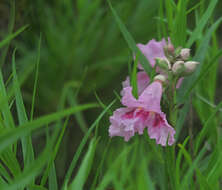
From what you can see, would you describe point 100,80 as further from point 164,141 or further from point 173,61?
point 164,141

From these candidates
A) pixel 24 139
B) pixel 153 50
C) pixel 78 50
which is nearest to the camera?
pixel 24 139

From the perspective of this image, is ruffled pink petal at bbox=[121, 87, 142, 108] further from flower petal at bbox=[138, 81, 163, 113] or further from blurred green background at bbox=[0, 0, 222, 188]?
blurred green background at bbox=[0, 0, 222, 188]

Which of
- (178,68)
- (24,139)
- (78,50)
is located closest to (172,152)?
(178,68)

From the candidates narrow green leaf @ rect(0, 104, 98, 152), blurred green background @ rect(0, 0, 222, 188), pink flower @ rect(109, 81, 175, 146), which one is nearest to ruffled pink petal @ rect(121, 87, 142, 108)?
pink flower @ rect(109, 81, 175, 146)

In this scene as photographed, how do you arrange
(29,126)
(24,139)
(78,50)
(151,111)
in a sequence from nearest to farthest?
(29,126)
(24,139)
(151,111)
(78,50)

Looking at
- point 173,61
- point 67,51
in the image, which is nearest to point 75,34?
point 67,51

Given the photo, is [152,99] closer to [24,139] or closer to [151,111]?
[151,111]

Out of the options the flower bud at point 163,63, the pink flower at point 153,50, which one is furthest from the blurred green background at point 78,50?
the flower bud at point 163,63

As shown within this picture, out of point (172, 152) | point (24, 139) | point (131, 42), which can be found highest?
point (131, 42)
